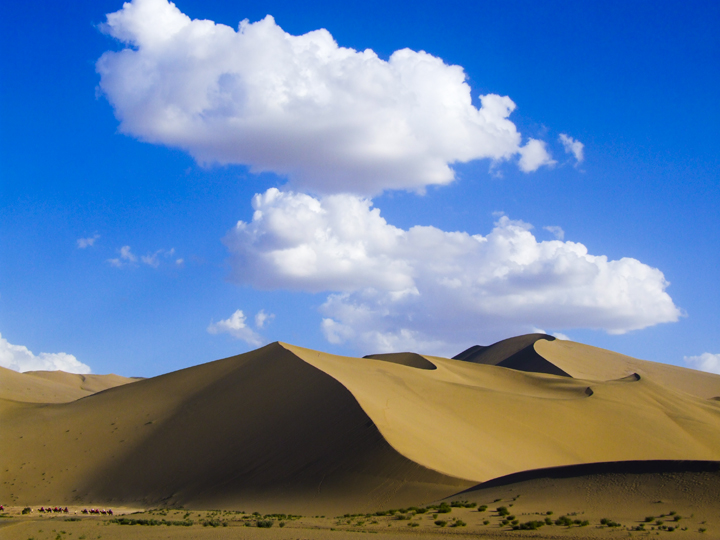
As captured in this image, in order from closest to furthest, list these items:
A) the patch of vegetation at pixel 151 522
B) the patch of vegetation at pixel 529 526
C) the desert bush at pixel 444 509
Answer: the patch of vegetation at pixel 529 526, the desert bush at pixel 444 509, the patch of vegetation at pixel 151 522

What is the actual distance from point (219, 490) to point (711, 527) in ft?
71.1

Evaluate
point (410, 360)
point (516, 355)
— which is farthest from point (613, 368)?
point (410, 360)

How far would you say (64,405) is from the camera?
4756 centimetres

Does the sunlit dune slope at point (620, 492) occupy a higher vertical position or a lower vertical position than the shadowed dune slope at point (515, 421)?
lower

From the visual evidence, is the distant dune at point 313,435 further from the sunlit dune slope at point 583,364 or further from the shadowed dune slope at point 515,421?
the sunlit dune slope at point 583,364

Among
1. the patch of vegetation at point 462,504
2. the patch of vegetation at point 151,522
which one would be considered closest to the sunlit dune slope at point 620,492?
the patch of vegetation at point 462,504

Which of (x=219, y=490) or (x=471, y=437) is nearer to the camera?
(x=219, y=490)

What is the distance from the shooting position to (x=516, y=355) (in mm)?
92312

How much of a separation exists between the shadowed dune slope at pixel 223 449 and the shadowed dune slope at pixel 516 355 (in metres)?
44.8

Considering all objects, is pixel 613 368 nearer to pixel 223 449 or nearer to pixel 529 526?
pixel 223 449

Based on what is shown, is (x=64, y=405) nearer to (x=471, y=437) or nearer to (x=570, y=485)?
(x=471, y=437)

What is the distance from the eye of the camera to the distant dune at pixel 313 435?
2927 centimetres

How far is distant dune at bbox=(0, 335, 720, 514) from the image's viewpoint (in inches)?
1152

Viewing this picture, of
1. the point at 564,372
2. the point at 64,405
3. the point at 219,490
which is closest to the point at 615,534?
the point at 219,490
